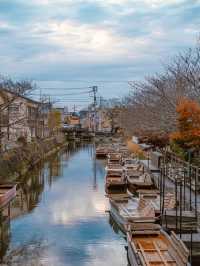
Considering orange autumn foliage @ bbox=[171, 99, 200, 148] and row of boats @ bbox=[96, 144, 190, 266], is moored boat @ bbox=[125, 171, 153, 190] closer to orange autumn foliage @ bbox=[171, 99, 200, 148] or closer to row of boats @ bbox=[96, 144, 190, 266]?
row of boats @ bbox=[96, 144, 190, 266]

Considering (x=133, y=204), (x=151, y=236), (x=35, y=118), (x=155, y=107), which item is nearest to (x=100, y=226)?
(x=133, y=204)

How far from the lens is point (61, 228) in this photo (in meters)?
15.2

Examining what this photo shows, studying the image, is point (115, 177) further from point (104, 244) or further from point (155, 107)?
point (104, 244)

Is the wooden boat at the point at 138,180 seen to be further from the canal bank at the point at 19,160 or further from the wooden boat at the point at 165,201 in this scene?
the canal bank at the point at 19,160

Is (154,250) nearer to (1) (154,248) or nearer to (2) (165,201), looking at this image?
(1) (154,248)

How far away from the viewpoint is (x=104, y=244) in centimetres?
1344

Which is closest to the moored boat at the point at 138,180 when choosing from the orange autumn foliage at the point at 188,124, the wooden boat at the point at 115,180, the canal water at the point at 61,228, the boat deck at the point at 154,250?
the wooden boat at the point at 115,180

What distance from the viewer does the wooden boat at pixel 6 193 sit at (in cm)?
1700

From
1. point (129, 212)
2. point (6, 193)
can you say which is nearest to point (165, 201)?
point (129, 212)

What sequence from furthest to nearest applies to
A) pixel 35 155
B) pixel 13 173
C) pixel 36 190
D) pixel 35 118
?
pixel 35 118 → pixel 35 155 → pixel 13 173 → pixel 36 190

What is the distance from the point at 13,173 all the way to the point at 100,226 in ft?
36.3

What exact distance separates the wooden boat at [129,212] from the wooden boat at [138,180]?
3680mm

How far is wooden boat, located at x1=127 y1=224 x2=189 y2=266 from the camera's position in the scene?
898cm

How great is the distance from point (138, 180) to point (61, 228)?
7.85 m
